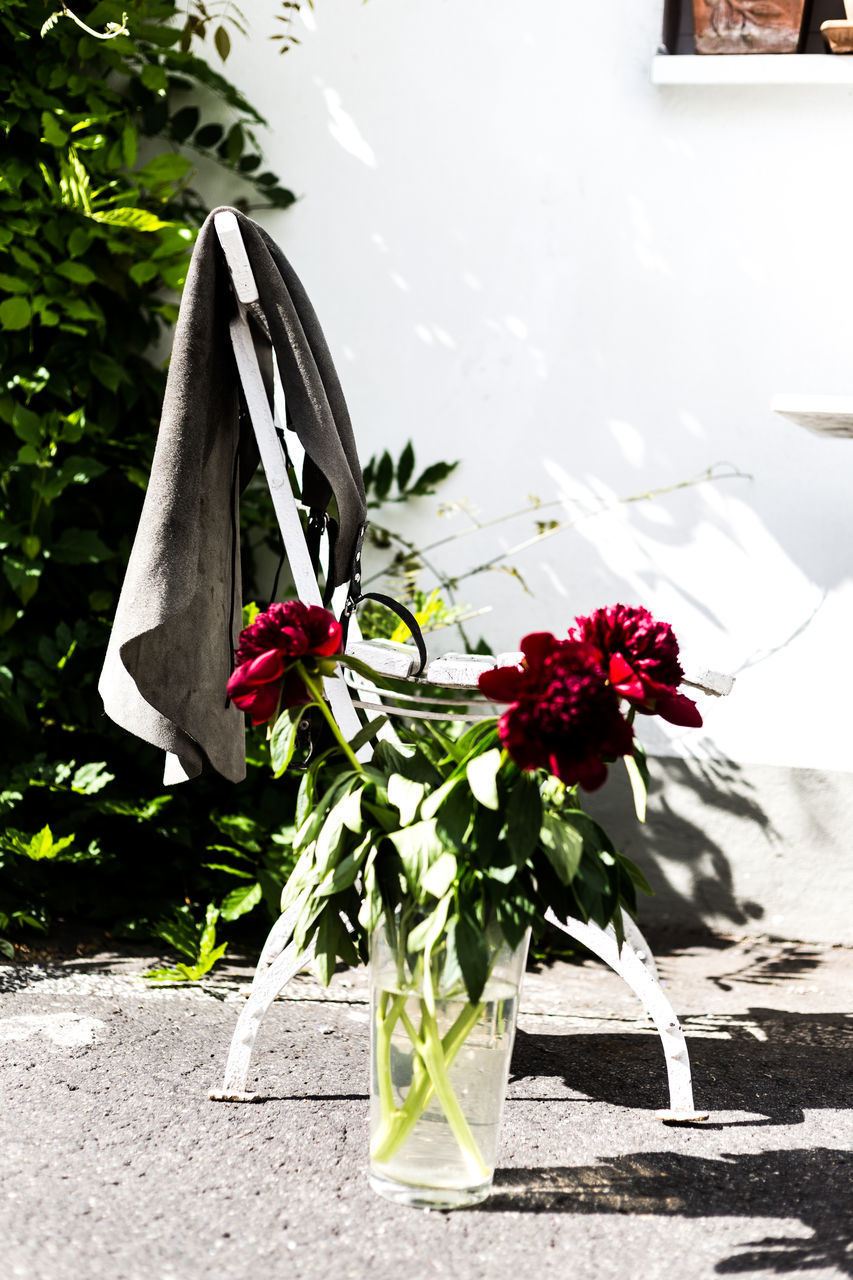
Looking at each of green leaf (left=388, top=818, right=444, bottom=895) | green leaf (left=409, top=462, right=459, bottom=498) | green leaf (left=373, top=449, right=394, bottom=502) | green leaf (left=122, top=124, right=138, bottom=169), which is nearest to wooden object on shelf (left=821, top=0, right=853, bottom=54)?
green leaf (left=409, top=462, right=459, bottom=498)

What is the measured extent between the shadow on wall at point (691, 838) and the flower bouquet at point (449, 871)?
1.58 metres

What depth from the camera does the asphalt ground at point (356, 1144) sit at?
1.56 metres

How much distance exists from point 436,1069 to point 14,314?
6.99 ft

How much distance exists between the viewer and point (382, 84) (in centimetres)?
328

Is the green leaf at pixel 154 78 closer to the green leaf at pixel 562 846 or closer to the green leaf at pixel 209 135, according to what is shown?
the green leaf at pixel 209 135

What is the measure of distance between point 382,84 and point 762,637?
6.08 feet

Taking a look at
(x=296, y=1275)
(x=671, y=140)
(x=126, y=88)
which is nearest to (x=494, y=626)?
(x=671, y=140)

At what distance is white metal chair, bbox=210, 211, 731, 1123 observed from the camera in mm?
1905

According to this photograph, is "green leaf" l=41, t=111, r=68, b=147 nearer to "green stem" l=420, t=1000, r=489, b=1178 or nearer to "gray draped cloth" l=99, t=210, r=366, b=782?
"gray draped cloth" l=99, t=210, r=366, b=782

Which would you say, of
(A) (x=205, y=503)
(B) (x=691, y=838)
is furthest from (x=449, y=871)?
(B) (x=691, y=838)

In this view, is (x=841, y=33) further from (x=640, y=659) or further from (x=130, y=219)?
(x=640, y=659)

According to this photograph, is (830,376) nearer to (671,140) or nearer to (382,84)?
(671,140)

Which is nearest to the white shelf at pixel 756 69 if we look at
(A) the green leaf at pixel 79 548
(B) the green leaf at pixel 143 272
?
(B) the green leaf at pixel 143 272

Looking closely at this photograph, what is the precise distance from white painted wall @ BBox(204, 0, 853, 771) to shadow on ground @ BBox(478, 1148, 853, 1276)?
147 centimetres
